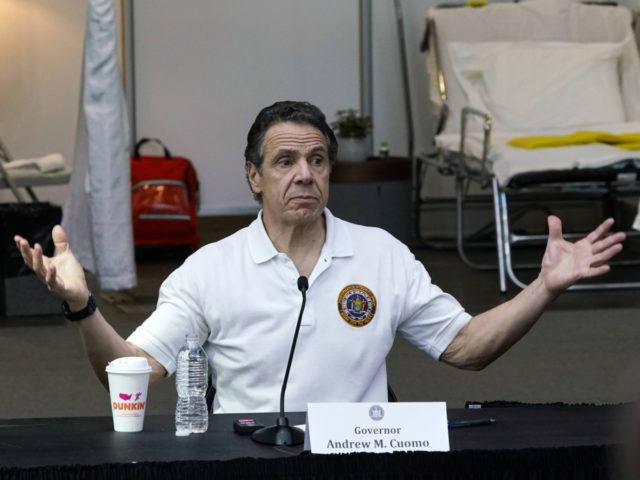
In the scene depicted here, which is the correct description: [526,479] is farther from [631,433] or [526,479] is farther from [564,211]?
[564,211]

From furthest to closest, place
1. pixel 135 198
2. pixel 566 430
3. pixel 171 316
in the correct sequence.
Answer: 1. pixel 135 198
2. pixel 171 316
3. pixel 566 430

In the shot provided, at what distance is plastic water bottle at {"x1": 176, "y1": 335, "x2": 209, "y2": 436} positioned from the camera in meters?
1.88

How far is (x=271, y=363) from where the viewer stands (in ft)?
7.34

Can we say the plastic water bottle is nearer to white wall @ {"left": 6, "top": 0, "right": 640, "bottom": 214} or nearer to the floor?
the floor

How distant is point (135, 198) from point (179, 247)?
0.40m

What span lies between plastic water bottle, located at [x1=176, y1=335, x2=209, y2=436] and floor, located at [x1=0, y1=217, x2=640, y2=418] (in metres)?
1.72

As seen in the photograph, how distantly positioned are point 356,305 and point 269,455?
591mm

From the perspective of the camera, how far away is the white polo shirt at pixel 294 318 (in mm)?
2223

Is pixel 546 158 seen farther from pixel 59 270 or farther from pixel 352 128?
pixel 59 270

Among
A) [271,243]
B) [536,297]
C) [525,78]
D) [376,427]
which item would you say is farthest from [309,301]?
[525,78]

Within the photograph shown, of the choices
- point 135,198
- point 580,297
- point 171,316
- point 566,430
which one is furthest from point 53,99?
point 566,430

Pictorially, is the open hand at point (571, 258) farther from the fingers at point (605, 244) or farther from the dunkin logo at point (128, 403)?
the dunkin logo at point (128, 403)

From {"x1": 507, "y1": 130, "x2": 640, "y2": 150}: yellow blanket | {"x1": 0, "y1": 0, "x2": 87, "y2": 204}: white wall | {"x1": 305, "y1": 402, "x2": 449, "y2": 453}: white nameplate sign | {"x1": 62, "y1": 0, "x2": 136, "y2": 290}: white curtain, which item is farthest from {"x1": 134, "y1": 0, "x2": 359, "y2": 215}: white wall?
{"x1": 305, "y1": 402, "x2": 449, "y2": 453}: white nameplate sign

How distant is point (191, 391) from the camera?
1.91 meters
